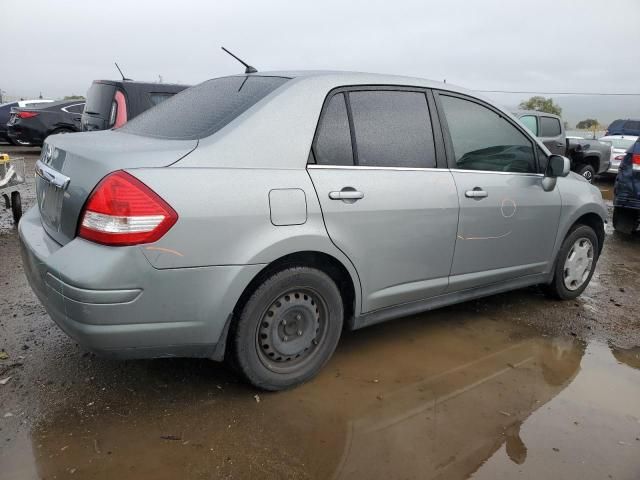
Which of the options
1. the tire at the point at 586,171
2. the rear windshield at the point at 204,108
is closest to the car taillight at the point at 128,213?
the rear windshield at the point at 204,108

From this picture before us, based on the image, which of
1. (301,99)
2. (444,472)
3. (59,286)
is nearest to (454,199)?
(301,99)

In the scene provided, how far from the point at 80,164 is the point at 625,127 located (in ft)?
65.6

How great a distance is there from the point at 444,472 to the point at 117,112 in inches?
216

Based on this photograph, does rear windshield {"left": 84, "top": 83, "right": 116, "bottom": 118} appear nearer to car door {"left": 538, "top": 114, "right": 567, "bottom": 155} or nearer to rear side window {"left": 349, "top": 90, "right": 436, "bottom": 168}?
rear side window {"left": 349, "top": 90, "right": 436, "bottom": 168}

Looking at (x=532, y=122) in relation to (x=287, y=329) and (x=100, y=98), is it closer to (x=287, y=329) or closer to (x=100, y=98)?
(x=100, y=98)

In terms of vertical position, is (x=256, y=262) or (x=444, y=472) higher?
(x=256, y=262)

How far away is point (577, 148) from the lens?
41.3 feet

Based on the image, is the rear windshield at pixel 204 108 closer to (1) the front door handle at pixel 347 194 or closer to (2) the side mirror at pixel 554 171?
(1) the front door handle at pixel 347 194

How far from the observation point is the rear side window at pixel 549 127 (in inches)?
426

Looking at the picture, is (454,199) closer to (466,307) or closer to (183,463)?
(466,307)

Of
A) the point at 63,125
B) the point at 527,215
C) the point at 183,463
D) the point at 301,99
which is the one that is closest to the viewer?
the point at 183,463

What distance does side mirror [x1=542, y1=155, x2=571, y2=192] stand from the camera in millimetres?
3941

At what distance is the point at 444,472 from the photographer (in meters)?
2.37

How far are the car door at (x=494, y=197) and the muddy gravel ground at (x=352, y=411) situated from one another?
548 millimetres
